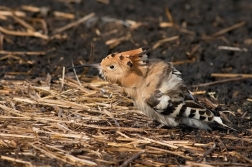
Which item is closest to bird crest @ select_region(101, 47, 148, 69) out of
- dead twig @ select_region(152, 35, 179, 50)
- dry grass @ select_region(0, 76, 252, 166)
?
dry grass @ select_region(0, 76, 252, 166)

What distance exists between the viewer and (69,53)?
9078 millimetres

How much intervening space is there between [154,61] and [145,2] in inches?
208

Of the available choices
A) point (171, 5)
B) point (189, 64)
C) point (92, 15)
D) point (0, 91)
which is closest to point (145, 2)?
point (171, 5)

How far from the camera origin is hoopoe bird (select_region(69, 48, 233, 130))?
6285 mm

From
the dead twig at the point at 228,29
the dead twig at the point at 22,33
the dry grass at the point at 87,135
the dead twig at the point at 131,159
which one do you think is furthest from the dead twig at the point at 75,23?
the dead twig at the point at 131,159

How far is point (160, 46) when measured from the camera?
9562 mm

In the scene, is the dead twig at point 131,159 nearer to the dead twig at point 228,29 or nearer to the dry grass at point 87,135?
the dry grass at point 87,135

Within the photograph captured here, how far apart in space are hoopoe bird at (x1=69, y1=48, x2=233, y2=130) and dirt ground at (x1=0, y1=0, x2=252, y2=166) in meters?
0.16

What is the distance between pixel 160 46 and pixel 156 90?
130 inches

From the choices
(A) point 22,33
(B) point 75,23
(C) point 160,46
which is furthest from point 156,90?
(B) point 75,23

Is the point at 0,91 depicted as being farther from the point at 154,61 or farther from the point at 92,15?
the point at 92,15

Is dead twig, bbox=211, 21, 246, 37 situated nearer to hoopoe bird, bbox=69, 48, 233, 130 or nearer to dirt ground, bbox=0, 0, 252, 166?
dirt ground, bbox=0, 0, 252, 166

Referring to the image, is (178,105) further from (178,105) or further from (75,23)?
(75,23)

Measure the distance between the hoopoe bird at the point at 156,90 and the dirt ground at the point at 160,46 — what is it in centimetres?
16
